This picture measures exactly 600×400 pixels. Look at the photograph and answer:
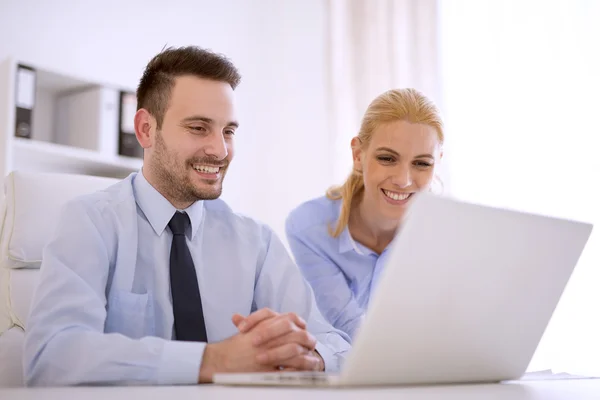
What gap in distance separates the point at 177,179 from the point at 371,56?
2239 millimetres

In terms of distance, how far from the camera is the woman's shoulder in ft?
7.11

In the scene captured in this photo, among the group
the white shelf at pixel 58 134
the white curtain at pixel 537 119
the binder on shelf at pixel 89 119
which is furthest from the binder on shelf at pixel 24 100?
the white curtain at pixel 537 119

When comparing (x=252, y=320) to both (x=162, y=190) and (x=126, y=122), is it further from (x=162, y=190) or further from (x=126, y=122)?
(x=126, y=122)

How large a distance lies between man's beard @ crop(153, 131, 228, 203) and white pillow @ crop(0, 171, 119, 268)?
285 millimetres

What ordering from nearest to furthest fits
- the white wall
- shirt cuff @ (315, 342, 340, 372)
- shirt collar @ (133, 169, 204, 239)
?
shirt cuff @ (315, 342, 340, 372), shirt collar @ (133, 169, 204, 239), the white wall

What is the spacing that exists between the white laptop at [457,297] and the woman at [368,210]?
98 centimetres

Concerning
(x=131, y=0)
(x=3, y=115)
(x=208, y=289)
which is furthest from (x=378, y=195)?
(x=131, y=0)

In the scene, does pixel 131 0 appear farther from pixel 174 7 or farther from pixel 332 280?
pixel 332 280

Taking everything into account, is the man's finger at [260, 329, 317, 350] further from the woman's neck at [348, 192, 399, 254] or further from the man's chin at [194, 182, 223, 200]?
the woman's neck at [348, 192, 399, 254]

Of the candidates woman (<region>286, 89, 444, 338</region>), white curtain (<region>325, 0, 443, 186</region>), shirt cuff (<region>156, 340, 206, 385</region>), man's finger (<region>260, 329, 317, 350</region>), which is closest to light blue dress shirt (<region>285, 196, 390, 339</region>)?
woman (<region>286, 89, 444, 338</region>)

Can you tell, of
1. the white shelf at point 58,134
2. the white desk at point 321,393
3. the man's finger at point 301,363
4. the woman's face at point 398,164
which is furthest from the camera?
the white shelf at point 58,134

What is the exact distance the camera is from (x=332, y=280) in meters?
2.06

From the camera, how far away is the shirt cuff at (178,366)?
1.08 metres

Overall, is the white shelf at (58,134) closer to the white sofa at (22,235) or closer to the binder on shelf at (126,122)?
the binder on shelf at (126,122)
